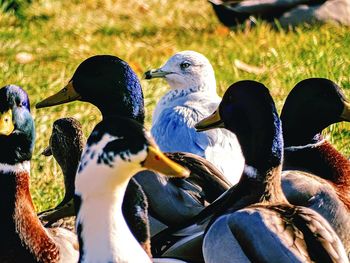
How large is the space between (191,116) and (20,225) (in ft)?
5.39

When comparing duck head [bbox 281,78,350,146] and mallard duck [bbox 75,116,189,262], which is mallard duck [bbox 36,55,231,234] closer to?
duck head [bbox 281,78,350,146]

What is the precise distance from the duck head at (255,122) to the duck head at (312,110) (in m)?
0.77

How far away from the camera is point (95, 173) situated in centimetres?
396

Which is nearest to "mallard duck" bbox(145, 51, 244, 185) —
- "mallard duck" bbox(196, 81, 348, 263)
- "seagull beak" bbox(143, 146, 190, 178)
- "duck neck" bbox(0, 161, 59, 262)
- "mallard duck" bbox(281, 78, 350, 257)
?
"mallard duck" bbox(281, 78, 350, 257)

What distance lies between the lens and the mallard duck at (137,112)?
5.23 metres

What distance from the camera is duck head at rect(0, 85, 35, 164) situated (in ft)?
16.0

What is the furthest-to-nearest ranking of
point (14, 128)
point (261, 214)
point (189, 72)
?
1. point (189, 72)
2. point (14, 128)
3. point (261, 214)

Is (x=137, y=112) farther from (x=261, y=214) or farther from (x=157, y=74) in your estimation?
(x=157, y=74)

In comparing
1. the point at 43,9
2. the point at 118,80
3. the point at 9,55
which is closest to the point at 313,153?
the point at 118,80

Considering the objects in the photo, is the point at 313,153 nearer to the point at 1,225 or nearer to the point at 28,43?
the point at 1,225

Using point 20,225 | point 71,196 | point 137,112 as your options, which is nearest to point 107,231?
point 20,225

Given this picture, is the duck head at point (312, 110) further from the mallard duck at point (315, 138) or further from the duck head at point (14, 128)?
the duck head at point (14, 128)

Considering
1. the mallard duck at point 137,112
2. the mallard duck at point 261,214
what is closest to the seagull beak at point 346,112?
the mallard duck at point 137,112

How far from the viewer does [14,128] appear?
4879 mm
